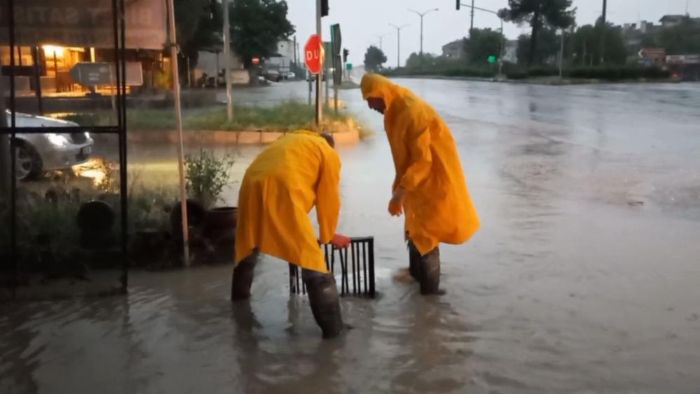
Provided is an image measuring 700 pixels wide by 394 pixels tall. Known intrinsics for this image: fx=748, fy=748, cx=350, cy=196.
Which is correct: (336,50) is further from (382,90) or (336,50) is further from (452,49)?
(452,49)

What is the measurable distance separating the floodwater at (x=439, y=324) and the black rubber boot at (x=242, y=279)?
3.7 inches

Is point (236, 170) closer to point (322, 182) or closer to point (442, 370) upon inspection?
point (322, 182)

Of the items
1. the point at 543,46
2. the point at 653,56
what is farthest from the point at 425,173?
the point at 543,46

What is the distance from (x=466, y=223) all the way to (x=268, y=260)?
1.90 meters

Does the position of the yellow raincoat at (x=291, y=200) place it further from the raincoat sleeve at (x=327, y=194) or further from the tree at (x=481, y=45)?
the tree at (x=481, y=45)

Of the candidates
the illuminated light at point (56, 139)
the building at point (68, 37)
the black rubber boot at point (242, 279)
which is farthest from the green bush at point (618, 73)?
the black rubber boot at point (242, 279)

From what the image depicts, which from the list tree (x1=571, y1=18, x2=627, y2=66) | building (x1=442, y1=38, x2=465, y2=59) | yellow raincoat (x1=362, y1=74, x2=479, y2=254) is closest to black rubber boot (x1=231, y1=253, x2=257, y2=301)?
yellow raincoat (x1=362, y1=74, x2=479, y2=254)

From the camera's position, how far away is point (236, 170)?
1094 centimetres

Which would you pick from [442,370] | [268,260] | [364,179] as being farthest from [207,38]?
[442,370]

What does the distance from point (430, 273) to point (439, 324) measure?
0.62 metres

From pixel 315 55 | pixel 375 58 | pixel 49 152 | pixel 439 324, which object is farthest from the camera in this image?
pixel 375 58

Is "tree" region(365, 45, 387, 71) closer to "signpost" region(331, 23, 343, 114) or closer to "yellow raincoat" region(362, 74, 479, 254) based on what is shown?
"signpost" region(331, 23, 343, 114)

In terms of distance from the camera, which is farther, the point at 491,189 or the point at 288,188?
the point at 491,189

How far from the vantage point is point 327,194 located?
4.38 m
